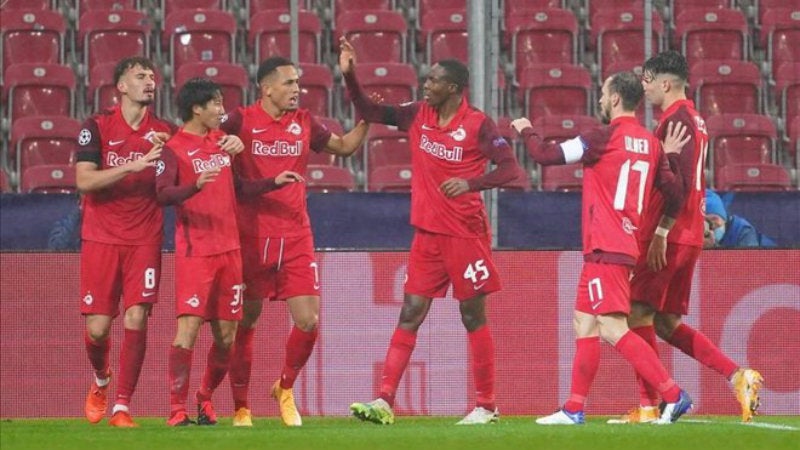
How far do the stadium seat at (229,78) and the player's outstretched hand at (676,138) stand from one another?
5.20 metres

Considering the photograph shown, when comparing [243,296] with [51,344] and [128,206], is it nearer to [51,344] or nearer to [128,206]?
[128,206]

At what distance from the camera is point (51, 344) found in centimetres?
1001

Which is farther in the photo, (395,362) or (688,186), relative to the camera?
(395,362)

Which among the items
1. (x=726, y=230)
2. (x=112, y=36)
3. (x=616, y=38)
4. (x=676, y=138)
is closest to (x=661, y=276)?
(x=676, y=138)

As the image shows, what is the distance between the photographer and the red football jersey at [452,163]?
8.38 meters

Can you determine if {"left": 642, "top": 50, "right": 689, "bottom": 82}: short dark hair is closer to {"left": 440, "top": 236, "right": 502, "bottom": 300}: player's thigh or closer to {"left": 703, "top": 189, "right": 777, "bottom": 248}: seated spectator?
{"left": 440, "top": 236, "right": 502, "bottom": 300}: player's thigh

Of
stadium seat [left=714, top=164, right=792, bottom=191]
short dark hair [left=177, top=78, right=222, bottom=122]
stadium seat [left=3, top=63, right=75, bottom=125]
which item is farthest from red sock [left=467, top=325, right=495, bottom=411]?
stadium seat [left=3, top=63, right=75, bottom=125]

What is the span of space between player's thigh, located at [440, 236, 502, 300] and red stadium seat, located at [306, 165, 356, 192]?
295 centimetres

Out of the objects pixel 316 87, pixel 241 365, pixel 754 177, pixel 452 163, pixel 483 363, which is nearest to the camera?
pixel 452 163

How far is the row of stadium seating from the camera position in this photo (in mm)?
11828

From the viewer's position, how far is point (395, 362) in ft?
27.4

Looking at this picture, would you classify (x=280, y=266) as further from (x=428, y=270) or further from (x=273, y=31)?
(x=273, y=31)

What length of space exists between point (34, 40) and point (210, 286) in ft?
19.5

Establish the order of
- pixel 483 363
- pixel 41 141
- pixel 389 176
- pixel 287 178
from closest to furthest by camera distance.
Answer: pixel 287 178, pixel 483 363, pixel 389 176, pixel 41 141
